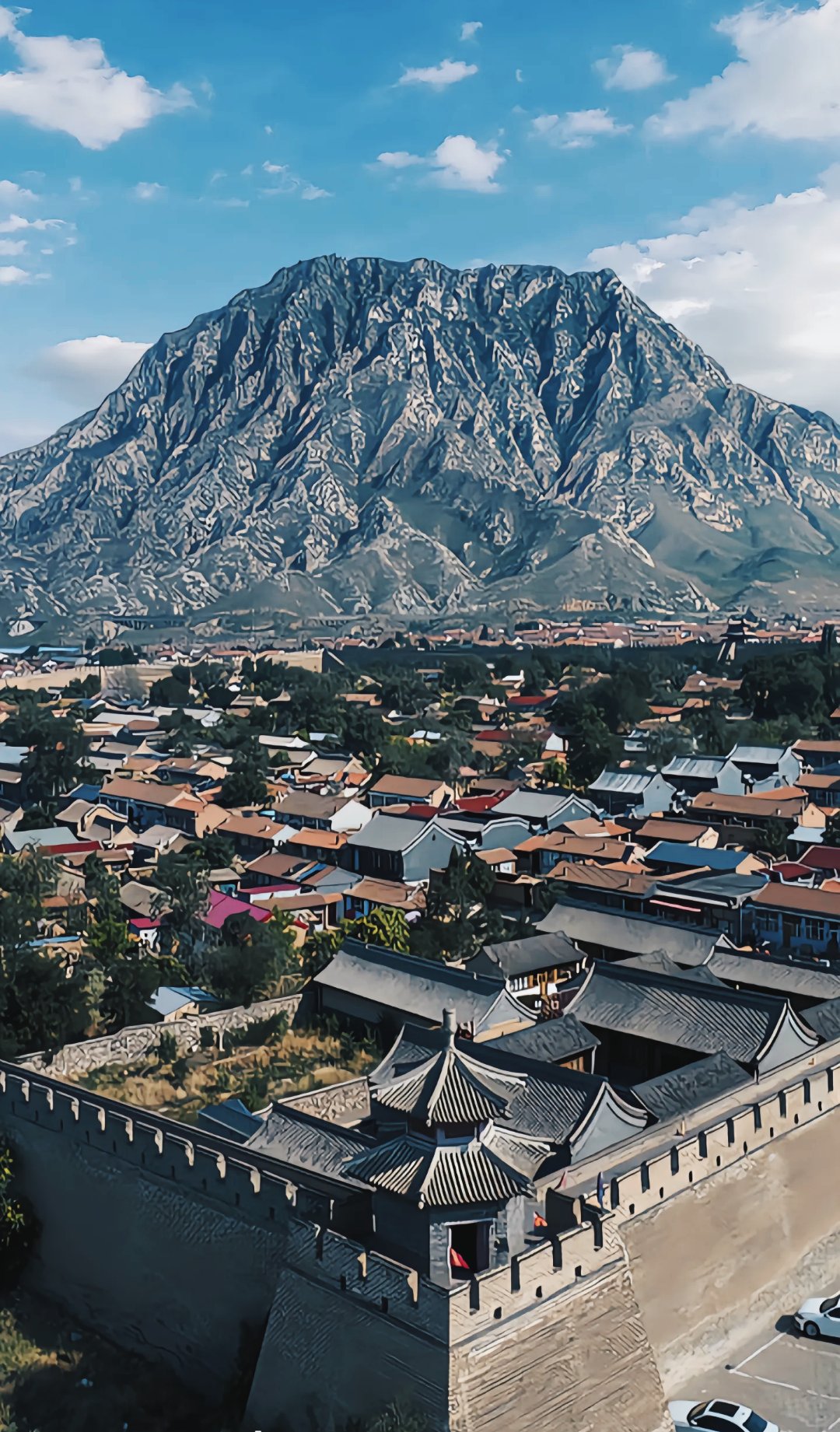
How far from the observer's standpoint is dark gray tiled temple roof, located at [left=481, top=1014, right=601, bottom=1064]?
24000 mm

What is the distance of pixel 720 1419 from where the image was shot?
1522 centimetres

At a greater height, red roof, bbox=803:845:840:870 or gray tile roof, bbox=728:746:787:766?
gray tile roof, bbox=728:746:787:766

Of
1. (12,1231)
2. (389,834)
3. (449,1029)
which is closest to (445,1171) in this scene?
(449,1029)

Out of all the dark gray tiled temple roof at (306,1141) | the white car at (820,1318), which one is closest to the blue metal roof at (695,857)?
the white car at (820,1318)

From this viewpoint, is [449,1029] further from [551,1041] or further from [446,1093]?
[551,1041]

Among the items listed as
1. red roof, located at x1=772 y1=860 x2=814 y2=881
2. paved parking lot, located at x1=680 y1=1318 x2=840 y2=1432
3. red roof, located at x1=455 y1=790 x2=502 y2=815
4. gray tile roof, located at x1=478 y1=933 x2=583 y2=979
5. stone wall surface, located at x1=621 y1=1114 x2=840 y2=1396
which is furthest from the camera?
red roof, located at x1=455 y1=790 x2=502 y2=815

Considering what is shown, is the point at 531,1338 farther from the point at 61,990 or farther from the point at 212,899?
the point at 212,899

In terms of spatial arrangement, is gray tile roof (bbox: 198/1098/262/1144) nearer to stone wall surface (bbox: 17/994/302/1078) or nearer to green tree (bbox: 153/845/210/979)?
stone wall surface (bbox: 17/994/302/1078)

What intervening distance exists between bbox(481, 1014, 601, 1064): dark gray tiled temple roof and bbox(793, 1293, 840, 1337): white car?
6.77 m

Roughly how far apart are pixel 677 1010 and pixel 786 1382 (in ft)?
28.2

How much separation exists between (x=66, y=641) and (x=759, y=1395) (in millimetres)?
175679

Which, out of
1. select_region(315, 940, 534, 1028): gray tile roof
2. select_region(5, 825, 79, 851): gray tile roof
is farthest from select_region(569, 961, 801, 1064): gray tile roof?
select_region(5, 825, 79, 851): gray tile roof

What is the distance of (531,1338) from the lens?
46.0ft

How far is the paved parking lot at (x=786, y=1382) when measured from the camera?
1581 centimetres
